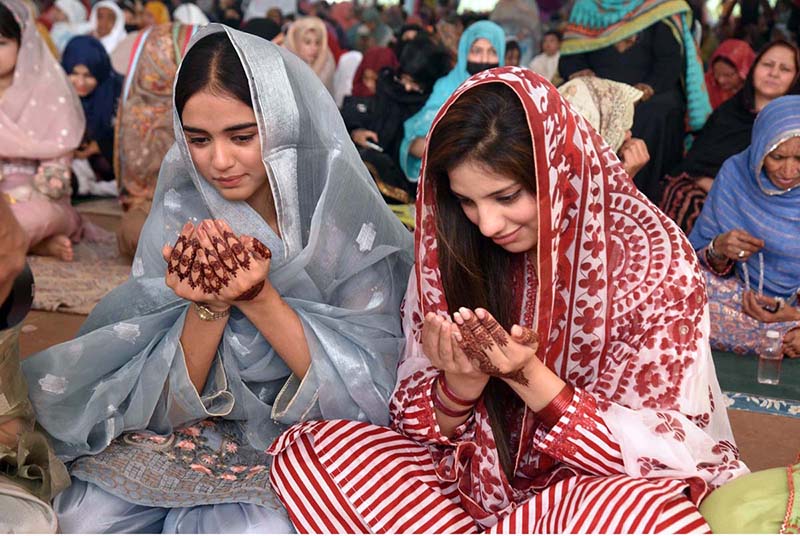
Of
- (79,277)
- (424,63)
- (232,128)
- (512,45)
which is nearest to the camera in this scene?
(232,128)

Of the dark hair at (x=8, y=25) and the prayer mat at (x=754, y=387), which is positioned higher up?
the dark hair at (x=8, y=25)

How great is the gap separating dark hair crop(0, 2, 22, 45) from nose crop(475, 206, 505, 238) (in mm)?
3303

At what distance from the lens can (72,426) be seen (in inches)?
73.0

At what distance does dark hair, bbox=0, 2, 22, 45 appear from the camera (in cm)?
417

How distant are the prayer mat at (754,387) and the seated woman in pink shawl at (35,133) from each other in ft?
9.43

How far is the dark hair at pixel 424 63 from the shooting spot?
565 cm

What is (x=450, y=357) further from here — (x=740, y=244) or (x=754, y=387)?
(x=740, y=244)

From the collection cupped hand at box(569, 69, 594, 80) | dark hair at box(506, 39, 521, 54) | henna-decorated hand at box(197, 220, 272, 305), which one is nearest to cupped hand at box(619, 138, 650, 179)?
cupped hand at box(569, 69, 594, 80)

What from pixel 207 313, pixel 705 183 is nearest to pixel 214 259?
pixel 207 313

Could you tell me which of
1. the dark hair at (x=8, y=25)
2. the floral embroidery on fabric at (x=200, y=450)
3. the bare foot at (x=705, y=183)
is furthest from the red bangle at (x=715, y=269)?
the dark hair at (x=8, y=25)

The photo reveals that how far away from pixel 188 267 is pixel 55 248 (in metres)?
2.91

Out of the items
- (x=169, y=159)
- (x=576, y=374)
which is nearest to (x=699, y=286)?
(x=576, y=374)

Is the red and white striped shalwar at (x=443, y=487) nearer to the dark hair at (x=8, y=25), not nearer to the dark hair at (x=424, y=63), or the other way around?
the dark hair at (x=8, y=25)

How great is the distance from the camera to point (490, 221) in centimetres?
166
